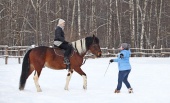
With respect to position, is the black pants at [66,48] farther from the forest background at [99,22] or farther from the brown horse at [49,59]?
the forest background at [99,22]

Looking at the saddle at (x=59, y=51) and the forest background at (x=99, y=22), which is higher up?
the forest background at (x=99, y=22)

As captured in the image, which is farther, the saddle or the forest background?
the forest background

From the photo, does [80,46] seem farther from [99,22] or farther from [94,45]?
[99,22]

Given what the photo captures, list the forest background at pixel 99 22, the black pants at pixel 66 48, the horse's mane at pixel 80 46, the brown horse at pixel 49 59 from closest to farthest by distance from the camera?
the brown horse at pixel 49 59
the black pants at pixel 66 48
the horse's mane at pixel 80 46
the forest background at pixel 99 22

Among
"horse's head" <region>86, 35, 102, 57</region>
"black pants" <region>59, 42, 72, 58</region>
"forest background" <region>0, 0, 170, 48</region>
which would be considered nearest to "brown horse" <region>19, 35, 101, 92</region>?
"horse's head" <region>86, 35, 102, 57</region>

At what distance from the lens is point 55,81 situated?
11281 millimetres

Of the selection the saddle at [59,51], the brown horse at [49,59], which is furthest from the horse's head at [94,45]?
the saddle at [59,51]

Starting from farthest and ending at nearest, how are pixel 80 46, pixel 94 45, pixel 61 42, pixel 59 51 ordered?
pixel 94 45, pixel 80 46, pixel 59 51, pixel 61 42

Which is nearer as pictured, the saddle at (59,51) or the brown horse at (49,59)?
the brown horse at (49,59)

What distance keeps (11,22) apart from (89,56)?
10.8 m

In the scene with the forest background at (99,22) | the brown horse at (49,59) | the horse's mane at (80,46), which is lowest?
the brown horse at (49,59)

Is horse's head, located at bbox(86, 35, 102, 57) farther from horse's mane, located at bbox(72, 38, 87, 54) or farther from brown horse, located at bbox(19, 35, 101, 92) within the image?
horse's mane, located at bbox(72, 38, 87, 54)

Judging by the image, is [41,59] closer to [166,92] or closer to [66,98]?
[66,98]

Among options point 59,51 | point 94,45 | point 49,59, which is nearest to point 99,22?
point 94,45
